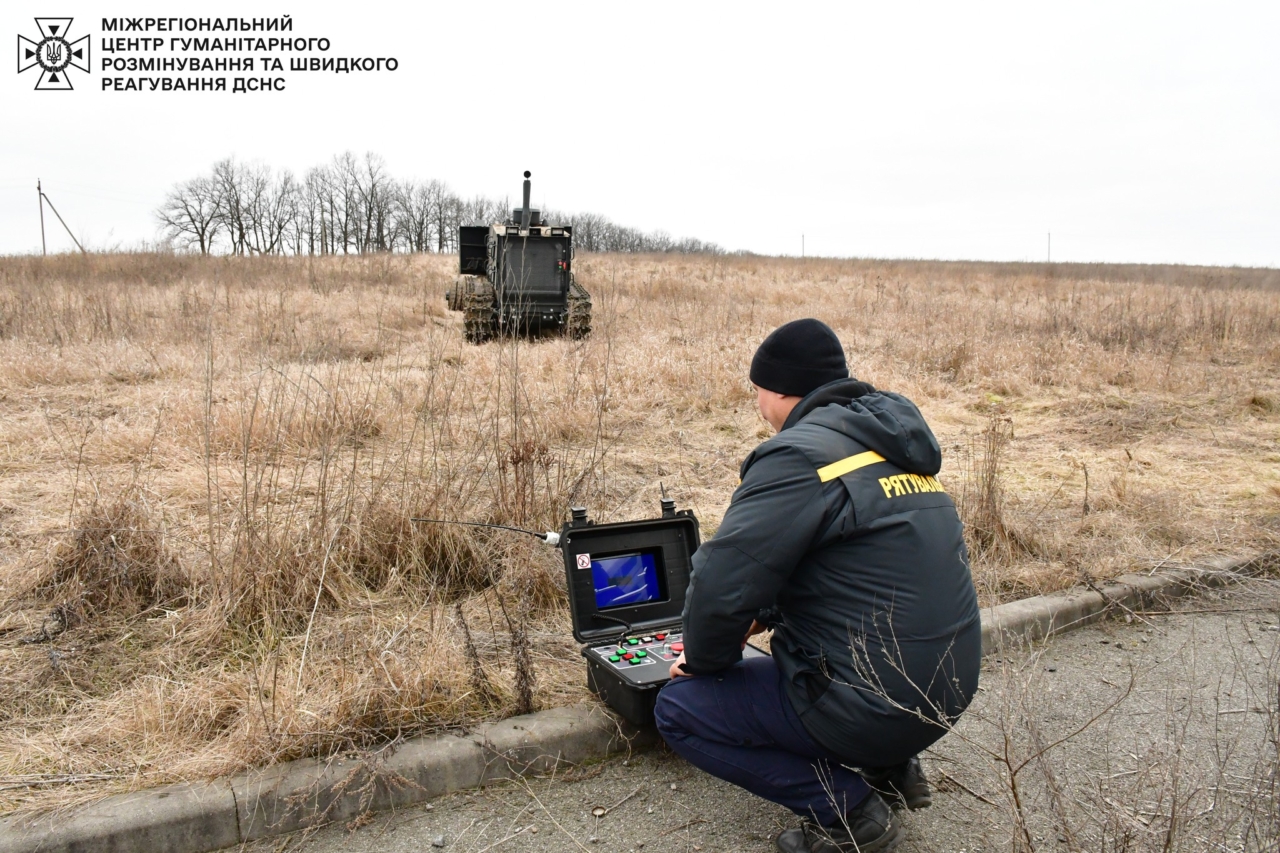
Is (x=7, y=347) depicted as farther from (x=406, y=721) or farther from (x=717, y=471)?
(x=406, y=721)

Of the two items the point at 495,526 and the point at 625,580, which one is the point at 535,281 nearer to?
the point at 495,526

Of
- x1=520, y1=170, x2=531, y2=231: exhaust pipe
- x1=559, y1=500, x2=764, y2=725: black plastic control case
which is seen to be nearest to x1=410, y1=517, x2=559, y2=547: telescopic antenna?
x1=559, y1=500, x2=764, y2=725: black plastic control case

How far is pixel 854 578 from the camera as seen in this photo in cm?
242

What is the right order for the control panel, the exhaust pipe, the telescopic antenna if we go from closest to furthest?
the control panel
the telescopic antenna
the exhaust pipe

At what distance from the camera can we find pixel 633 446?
26.4 feet

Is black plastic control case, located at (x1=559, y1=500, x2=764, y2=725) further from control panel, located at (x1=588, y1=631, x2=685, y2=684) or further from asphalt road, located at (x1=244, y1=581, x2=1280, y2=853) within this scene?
asphalt road, located at (x1=244, y1=581, x2=1280, y2=853)

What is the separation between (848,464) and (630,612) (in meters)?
1.38

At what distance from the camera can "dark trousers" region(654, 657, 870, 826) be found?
2.56 metres

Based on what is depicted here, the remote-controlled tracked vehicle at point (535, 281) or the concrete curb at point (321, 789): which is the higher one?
the remote-controlled tracked vehicle at point (535, 281)

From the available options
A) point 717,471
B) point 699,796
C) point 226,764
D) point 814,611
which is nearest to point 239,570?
point 226,764

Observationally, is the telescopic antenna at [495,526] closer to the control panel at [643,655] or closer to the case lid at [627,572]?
the case lid at [627,572]

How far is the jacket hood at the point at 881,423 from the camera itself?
8.08ft

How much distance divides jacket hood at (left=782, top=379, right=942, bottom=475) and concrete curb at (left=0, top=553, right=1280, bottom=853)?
57cm

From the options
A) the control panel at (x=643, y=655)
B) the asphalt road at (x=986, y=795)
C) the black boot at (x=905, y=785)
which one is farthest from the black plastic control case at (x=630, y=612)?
the black boot at (x=905, y=785)
